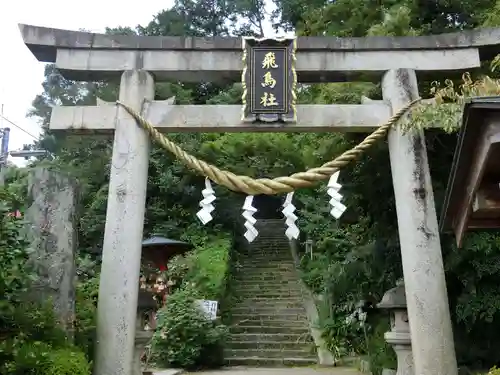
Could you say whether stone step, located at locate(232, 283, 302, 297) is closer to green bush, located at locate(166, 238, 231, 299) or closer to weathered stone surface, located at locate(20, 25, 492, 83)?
green bush, located at locate(166, 238, 231, 299)

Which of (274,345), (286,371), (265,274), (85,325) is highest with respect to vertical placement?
(265,274)

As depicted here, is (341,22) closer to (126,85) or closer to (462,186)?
(126,85)

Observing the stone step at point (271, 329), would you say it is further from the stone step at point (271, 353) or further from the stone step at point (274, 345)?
the stone step at point (271, 353)

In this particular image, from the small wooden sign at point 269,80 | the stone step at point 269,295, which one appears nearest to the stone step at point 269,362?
the stone step at point 269,295

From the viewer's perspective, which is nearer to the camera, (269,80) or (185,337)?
(269,80)

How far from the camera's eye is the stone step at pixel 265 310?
485 inches

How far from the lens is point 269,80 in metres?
6.26

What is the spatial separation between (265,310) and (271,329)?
45.2 inches

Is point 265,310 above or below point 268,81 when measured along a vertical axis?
below

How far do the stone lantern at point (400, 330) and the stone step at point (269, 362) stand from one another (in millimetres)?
4218

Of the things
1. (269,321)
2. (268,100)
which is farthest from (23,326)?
(269,321)

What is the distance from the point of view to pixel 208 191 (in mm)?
5961

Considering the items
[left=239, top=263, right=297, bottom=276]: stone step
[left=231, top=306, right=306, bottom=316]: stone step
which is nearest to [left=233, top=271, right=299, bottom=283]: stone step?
[left=239, top=263, right=297, bottom=276]: stone step

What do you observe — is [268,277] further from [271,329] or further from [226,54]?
[226,54]
